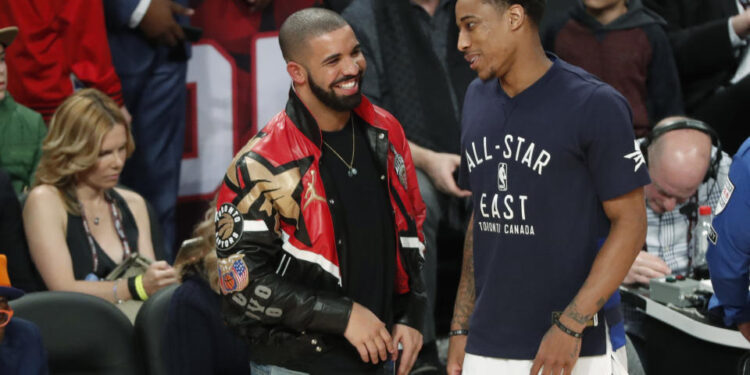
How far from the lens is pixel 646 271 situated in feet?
11.9

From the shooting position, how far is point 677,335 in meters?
3.27

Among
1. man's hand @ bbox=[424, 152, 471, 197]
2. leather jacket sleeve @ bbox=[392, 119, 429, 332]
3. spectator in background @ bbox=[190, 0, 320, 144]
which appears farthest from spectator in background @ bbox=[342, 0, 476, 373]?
leather jacket sleeve @ bbox=[392, 119, 429, 332]

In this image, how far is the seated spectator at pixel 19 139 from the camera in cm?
425

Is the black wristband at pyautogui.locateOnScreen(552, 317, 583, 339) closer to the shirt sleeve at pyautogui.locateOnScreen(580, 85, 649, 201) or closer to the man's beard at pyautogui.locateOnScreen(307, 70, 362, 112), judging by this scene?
the shirt sleeve at pyautogui.locateOnScreen(580, 85, 649, 201)

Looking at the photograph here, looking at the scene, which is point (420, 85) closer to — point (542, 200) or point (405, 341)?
point (405, 341)

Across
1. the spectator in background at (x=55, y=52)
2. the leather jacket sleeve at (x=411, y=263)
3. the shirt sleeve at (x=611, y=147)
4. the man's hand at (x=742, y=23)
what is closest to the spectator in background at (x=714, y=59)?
the man's hand at (x=742, y=23)

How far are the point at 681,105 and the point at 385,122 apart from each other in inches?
107

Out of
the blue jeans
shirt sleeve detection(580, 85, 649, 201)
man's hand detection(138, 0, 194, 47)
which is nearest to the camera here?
shirt sleeve detection(580, 85, 649, 201)

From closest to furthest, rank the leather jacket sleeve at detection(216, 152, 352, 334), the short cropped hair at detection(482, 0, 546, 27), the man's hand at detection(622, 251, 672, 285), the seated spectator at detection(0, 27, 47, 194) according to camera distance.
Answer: the short cropped hair at detection(482, 0, 546, 27), the leather jacket sleeve at detection(216, 152, 352, 334), the man's hand at detection(622, 251, 672, 285), the seated spectator at detection(0, 27, 47, 194)

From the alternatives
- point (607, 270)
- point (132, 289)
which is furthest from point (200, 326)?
point (607, 270)

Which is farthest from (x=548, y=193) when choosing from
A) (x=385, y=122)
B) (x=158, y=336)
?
(x=158, y=336)

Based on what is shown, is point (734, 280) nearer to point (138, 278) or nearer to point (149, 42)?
point (138, 278)

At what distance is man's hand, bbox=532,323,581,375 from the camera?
225 centimetres

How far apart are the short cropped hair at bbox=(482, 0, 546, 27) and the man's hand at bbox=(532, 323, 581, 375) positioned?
738mm
